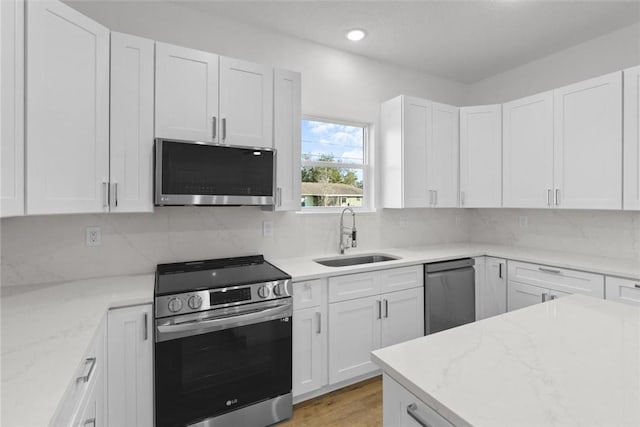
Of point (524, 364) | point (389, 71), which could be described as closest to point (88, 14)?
point (389, 71)

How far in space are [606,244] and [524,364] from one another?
2724 mm

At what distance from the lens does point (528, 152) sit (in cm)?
292

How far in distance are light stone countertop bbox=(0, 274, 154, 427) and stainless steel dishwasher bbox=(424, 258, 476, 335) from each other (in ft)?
6.97

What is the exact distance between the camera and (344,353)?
2.29m

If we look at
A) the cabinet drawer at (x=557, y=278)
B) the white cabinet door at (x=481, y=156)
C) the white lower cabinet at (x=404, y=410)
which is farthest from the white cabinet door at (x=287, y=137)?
the cabinet drawer at (x=557, y=278)

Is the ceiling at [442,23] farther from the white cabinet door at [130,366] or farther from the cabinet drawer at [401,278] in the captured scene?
the white cabinet door at [130,366]

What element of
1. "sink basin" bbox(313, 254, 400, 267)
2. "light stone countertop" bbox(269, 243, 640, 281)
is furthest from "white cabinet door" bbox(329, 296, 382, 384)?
"sink basin" bbox(313, 254, 400, 267)

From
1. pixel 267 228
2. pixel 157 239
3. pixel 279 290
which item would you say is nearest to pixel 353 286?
pixel 279 290

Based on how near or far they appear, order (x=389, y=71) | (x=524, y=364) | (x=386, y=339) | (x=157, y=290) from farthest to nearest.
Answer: (x=389, y=71) → (x=386, y=339) → (x=157, y=290) → (x=524, y=364)

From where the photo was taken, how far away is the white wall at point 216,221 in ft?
6.33

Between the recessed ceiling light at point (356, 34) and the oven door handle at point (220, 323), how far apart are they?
7.45ft

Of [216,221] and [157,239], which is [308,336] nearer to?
[216,221]

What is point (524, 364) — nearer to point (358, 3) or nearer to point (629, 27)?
point (358, 3)

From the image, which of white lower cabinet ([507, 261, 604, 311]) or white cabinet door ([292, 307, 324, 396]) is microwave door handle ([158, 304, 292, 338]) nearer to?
white cabinet door ([292, 307, 324, 396])
